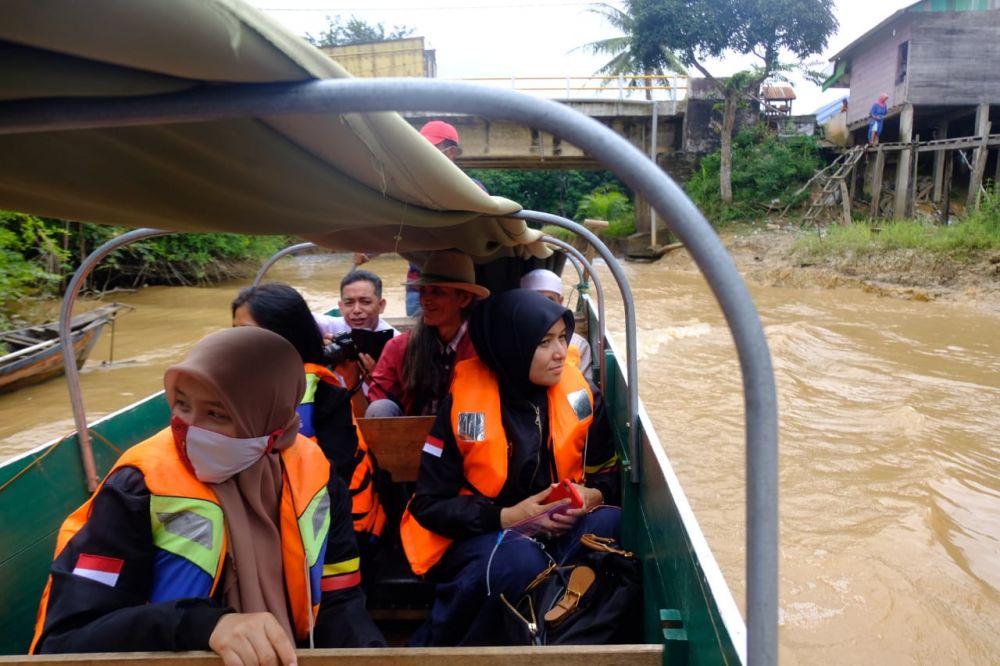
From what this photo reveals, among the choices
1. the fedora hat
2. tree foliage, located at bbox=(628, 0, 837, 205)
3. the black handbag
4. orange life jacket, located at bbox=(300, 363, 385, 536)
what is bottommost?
the black handbag

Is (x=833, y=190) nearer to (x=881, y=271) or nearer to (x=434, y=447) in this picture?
(x=881, y=271)

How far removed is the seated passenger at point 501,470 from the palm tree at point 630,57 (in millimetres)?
17089

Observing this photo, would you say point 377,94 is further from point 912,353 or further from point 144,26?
point 912,353

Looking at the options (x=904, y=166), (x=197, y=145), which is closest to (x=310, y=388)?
(x=197, y=145)

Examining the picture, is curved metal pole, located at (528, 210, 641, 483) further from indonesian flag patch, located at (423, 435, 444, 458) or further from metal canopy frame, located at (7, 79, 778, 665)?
metal canopy frame, located at (7, 79, 778, 665)

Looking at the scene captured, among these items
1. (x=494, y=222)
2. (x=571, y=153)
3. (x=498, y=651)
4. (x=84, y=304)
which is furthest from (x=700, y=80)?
(x=498, y=651)

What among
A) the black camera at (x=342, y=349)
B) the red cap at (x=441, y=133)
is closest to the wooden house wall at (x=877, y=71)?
the red cap at (x=441, y=133)

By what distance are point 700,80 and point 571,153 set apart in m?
6.82

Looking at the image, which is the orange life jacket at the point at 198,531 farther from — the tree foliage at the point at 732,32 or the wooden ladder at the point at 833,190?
the tree foliage at the point at 732,32

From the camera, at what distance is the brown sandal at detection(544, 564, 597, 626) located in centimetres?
182

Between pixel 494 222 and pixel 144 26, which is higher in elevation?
pixel 144 26

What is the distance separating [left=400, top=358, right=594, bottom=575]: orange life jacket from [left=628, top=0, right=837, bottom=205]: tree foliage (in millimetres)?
19326

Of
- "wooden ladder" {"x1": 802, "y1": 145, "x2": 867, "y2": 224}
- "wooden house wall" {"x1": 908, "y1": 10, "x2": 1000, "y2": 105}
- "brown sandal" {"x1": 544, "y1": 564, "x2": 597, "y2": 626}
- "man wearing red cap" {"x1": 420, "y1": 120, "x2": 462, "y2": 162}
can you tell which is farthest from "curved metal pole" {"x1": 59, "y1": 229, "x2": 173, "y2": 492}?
"wooden house wall" {"x1": 908, "y1": 10, "x2": 1000, "y2": 105}

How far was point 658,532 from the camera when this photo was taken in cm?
191
